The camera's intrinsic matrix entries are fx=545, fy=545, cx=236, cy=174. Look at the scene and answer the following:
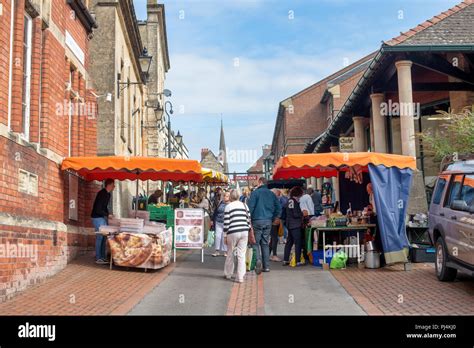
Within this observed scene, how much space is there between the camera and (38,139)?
31.8 ft

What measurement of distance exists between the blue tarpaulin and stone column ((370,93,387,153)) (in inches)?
252

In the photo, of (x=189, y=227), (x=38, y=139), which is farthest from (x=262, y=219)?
(x=38, y=139)

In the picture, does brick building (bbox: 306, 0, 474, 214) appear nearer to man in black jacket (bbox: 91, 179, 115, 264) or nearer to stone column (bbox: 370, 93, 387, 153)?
stone column (bbox: 370, 93, 387, 153)

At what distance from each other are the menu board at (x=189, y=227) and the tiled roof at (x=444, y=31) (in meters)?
6.63

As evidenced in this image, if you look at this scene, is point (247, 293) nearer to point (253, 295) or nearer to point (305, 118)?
point (253, 295)

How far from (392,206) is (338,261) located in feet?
5.14

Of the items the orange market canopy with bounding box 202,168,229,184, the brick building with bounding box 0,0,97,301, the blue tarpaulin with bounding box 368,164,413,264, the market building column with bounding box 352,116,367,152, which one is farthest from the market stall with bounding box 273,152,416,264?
the market building column with bounding box 352,116,367,152

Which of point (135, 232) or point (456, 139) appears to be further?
point (456, 139)

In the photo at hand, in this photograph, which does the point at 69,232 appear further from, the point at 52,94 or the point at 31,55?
the point at 31,55

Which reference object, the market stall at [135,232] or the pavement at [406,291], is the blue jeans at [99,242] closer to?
the market stall at [135,232]

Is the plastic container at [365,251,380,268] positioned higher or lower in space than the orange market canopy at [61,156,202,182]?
lower

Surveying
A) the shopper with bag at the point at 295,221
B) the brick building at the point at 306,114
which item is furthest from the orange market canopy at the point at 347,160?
the brick building at the point at 306,114

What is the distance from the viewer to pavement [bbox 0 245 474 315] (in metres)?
7.30
